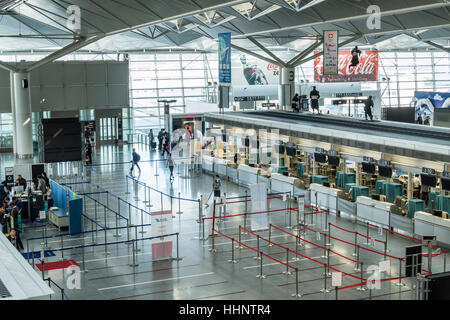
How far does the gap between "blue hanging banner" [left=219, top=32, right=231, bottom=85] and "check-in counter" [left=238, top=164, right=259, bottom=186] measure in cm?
401

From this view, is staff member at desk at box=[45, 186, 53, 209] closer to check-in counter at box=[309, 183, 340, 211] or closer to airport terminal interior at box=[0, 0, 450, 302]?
airport terminal interior at box=[0, 0, 450, 302]

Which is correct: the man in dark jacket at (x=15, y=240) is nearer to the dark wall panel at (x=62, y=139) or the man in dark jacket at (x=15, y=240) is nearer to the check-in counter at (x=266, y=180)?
the dark wall panel at (x=62, y=139)

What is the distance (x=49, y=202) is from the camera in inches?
946

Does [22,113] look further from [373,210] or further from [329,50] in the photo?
[373,210]

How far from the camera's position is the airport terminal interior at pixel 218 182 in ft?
52.7

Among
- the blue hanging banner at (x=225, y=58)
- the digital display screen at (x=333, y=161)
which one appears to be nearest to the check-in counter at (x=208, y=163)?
the blue hanging banner at (x=225, y=58)

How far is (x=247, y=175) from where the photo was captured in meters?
29.9

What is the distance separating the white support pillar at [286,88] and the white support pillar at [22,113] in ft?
51.5

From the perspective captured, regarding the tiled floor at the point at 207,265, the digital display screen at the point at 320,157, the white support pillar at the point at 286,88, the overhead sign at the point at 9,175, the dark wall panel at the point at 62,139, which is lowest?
the tiled floor at the point at 207,265

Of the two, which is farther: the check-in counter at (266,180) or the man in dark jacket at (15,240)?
the check-in counter at (266,180)

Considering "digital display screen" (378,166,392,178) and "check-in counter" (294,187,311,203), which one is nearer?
"digital display screen" (378,166,392,178)

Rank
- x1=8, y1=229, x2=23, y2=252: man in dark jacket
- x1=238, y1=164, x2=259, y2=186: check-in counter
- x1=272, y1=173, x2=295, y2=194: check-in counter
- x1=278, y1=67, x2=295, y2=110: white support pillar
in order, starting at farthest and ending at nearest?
x1=278, y1=67, x2=295, y2=110: white support pillar < x1=238, y1=164, x2=259, y2=186: check-in counter < x1=272, y1=173, x2=295, y2=194: check-in counter < x1=8, y1=229, x2=23, y2=252: man in dark jacket

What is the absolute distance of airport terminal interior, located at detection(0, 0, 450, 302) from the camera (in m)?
16.1

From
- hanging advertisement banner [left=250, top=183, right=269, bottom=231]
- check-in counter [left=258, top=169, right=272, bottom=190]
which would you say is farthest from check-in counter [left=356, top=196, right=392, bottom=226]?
check-in counter [left=258, top=169, right=272, bottom=190]
